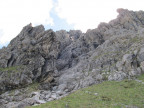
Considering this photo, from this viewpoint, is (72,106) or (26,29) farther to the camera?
(26,29)

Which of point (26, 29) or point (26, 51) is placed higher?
point (26, 29)

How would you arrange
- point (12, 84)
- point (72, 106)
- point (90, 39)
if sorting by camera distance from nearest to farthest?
point (72, 106) → point (12, 84) → point (90, 39)

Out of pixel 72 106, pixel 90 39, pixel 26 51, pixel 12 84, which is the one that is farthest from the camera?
pixel 90 39

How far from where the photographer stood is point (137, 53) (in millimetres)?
62406

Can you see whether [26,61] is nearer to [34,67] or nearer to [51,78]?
[34,67]

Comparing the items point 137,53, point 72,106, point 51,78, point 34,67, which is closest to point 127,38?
point 137,53

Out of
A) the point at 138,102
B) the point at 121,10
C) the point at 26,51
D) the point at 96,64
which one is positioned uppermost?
the point at 121,10

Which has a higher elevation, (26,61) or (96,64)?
(26,61)

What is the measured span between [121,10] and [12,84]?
116 metres

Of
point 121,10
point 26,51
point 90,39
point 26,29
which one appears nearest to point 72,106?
point 26,51

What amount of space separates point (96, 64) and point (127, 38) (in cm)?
2776

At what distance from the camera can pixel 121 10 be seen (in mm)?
134750

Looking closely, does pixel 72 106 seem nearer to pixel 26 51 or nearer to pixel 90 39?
pixel 26 51

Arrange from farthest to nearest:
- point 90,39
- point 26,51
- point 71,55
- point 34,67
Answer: point 90,39 < point 71,55 < point 26,51 < point 34,67
